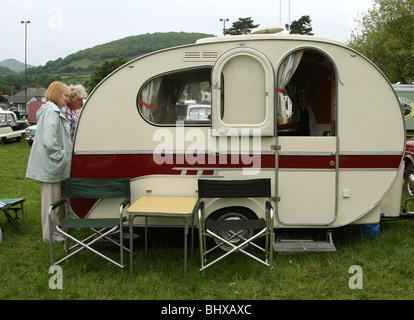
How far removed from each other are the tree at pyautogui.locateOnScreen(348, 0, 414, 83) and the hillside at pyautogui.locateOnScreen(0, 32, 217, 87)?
1428 inches

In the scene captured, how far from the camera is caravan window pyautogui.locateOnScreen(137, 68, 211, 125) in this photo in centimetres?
445

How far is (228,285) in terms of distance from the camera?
3871 mm

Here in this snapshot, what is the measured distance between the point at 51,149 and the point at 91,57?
293ft

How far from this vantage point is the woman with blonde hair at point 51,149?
184 inches

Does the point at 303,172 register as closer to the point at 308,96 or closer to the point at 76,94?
the point at 308,96

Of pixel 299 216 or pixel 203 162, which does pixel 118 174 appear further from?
pixel 299 216

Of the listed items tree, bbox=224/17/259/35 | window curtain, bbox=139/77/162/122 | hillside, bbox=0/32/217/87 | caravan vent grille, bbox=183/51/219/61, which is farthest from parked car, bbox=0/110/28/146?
hillside, bbox=0/32/217/87

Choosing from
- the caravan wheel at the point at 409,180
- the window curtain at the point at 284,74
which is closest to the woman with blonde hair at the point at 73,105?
the window curtain at the point at 284,74

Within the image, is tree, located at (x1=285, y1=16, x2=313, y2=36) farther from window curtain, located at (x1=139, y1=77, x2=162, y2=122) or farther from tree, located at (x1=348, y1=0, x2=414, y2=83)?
window curtain, located at (x1=139, y1=77, x2=162, y2=122)

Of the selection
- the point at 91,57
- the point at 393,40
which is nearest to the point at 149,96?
the point at 393,40

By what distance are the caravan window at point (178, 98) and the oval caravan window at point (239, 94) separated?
17 cm

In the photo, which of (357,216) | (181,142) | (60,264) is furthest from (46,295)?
(357,216)

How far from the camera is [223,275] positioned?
4.05 metres

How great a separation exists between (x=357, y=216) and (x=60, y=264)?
3296mm
